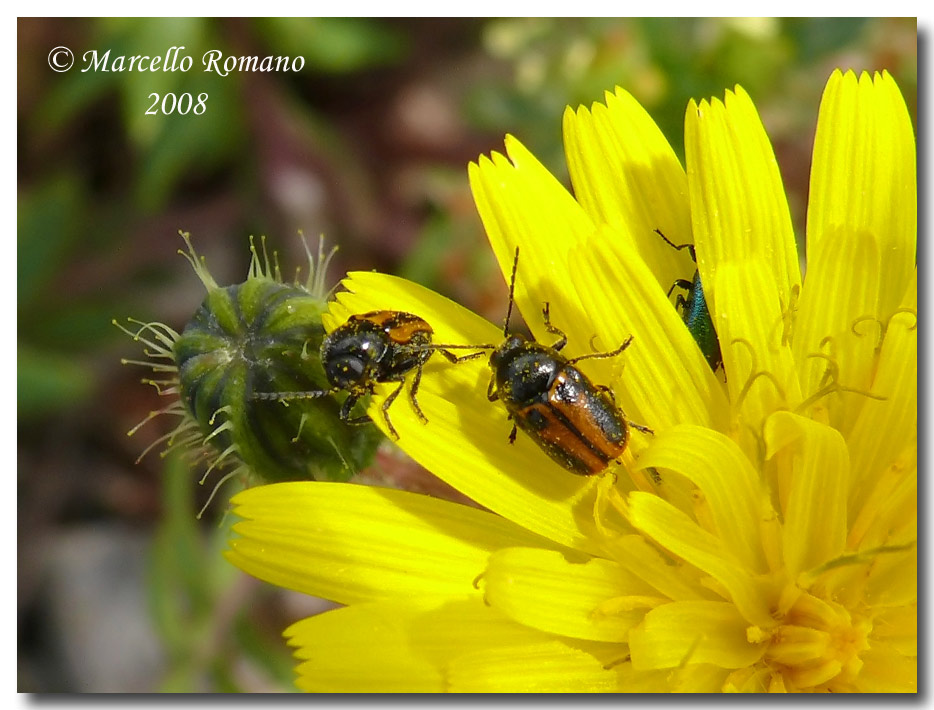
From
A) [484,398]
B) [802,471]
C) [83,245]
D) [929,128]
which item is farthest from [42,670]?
[929,128]

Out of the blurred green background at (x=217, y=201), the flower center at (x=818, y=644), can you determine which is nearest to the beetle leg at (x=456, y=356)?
the flower center at (x=818, y=644)

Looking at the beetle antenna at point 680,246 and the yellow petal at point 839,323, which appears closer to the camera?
the yellow petal at point 839,323

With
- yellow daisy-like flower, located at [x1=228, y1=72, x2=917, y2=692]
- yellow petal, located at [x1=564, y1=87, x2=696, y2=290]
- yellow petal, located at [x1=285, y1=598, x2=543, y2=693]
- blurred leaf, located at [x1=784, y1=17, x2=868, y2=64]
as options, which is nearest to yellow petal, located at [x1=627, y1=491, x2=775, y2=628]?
yellow daisy-like flower, located at [x1=228, y1=72, x2=917, y2=692]

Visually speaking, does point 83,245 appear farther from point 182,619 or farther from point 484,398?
point 484,398

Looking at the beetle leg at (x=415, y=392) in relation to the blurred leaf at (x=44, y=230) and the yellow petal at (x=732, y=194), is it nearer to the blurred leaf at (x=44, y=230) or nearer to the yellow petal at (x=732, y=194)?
the yellow petal at (x=732, y=194)

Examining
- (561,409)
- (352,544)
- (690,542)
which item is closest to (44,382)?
(352,544)

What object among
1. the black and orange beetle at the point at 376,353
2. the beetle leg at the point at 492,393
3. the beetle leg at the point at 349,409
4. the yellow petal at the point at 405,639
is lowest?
the yellow petal at the point at 405,639

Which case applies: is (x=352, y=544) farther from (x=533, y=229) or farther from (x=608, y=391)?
(x=533, y=229)
